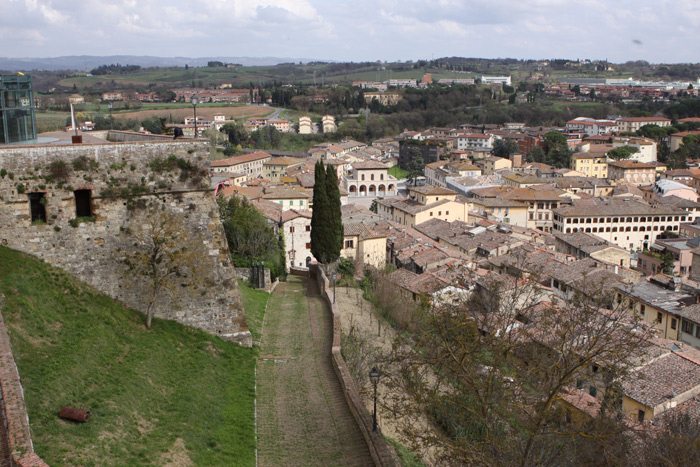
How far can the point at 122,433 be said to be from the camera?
30.9 feet

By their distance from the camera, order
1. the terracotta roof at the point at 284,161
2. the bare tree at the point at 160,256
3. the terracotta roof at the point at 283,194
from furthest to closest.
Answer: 1. the terracotta roof at the point at 284,161
2. the terracotta roof at the point at 283,194
3. the bare tree at the point at 160,256

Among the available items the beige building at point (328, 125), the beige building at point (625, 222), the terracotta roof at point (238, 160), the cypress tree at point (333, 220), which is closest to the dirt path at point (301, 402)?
the cypress tree at point (333, 220)

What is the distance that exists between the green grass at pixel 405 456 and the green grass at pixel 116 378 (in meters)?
2.78

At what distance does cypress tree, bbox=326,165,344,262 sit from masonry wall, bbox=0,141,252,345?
12.8 meters

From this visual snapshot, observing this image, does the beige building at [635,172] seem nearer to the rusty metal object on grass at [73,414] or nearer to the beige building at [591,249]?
the beige building at [591,249]

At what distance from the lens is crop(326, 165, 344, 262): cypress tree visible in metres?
27.2

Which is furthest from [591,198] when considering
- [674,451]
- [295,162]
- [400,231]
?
[674,451]

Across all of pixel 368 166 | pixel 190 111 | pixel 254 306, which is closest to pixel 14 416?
pixel 254 306

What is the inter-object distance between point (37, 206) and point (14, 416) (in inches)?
243

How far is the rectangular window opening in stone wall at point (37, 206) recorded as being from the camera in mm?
12820

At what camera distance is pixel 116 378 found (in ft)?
35.5

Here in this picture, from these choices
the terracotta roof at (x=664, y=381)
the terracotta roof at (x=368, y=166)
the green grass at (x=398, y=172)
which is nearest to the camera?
the terracotta roof at (x=664, y=381)

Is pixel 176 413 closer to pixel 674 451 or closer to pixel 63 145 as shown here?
pixel 63 145

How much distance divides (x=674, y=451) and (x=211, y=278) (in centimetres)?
928
